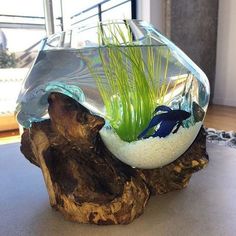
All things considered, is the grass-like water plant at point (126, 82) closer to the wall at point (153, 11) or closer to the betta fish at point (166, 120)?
the betta fish at point (166, 120)

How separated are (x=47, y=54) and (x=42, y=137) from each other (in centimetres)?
17

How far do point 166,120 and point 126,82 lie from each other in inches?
3.8

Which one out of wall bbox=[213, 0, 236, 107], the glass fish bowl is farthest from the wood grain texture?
the glass fish bowl

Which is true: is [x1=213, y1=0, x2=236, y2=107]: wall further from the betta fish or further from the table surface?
the betta fish

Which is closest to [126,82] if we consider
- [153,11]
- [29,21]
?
[153,11]

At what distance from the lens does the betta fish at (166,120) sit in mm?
455

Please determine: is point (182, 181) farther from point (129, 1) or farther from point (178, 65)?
point (129, 1)

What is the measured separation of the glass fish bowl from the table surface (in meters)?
0.09

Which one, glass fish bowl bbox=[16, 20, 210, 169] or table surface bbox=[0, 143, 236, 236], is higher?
glass fish bowl bbox=[16, 20, 210, 169]

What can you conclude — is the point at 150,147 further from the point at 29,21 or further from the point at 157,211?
the point at 29,21

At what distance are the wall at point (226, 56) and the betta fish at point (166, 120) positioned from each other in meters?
2.51

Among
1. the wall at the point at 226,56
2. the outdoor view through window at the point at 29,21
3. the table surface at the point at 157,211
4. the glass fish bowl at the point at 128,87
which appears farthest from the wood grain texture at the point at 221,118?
the glass fish bowl at the point at 128,87

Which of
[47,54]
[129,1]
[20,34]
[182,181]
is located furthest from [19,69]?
[182,181]

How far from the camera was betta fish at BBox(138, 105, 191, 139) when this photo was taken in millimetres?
455
